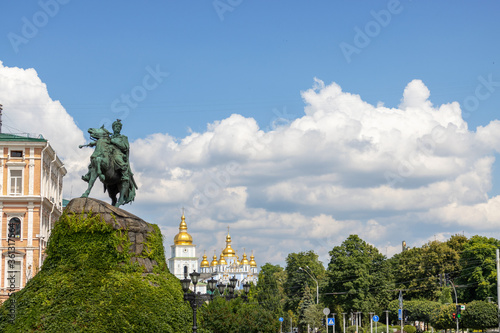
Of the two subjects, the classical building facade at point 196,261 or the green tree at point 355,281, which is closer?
the green tree at point 355,281

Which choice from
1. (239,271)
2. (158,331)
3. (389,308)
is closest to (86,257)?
(158,331)

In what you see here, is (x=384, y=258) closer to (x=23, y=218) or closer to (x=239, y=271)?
(x=23, y=218)

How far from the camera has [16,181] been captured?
5147 centimetres

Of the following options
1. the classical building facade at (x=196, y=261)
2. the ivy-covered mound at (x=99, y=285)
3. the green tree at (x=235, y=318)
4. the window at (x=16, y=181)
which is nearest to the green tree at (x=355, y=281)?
the window at (x=16, y=181)

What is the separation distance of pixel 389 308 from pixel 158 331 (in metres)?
57.3

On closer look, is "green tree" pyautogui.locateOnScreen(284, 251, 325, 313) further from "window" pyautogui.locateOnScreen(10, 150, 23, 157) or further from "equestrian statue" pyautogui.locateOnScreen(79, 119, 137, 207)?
"equestrian statue" pyautogui.locateOnScreen(79, 119, 137, 207)

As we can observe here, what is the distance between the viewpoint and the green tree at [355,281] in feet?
230

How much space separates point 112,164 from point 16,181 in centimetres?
3084

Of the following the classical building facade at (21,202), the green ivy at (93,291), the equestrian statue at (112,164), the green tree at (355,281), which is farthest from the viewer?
the green tree at (355,281)

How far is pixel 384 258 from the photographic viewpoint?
80.9m

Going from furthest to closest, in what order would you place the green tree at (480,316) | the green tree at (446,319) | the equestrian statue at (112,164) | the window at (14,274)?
the green tree at (446,319) → the green tree at (480,316) → the window at (14,274) → the equestrian statue at (112,164)

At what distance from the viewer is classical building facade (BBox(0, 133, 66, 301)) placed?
5044 cm

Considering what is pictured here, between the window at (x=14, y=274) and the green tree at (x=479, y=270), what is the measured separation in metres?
42.9

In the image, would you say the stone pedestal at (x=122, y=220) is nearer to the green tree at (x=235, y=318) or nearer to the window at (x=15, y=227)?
the green tree at (x=235, y=318)
